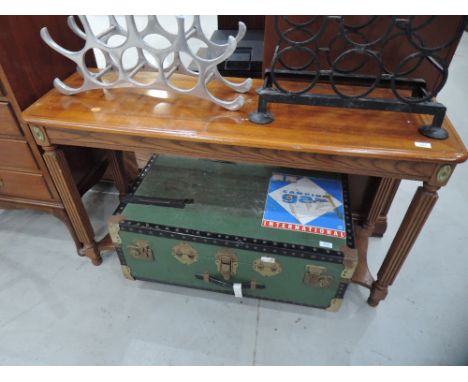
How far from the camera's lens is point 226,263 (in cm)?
114

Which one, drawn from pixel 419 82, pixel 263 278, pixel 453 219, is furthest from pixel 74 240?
pixel 453 219

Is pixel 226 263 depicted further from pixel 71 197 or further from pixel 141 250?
pixel 71 197

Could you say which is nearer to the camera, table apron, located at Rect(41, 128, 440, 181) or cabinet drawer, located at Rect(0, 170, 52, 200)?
table apron, located at Rect(41, 128, 440, 181)

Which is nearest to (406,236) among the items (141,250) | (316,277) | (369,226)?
(316,277)

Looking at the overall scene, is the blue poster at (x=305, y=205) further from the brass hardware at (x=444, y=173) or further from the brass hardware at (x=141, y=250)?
the brass hardware at (x=141, y=250)

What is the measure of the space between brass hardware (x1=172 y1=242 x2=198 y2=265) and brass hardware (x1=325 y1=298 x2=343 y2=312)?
0.52 m

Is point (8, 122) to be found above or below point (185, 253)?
above

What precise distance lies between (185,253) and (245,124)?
0.50m

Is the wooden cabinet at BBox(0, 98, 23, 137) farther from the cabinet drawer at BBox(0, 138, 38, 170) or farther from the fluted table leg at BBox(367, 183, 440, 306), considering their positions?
the fluted table leg at BBox(367, 183, 440, 306)

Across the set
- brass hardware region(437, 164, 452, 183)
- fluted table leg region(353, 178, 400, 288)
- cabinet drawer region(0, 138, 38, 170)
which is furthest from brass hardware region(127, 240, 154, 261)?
brass hardware region(437, 164, 452, 183)

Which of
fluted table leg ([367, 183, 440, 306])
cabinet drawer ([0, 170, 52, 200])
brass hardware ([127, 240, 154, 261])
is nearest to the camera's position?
fluted table leg ([367, 183, 440, 306])

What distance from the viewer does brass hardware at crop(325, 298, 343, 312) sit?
119cm

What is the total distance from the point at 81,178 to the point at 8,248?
51 centimetres

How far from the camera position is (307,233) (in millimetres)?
1065
